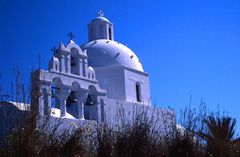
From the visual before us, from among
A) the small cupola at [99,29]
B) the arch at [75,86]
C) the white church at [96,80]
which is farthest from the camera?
the small cupola at [99,29]

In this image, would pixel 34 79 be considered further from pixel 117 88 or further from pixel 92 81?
pixel 117 88

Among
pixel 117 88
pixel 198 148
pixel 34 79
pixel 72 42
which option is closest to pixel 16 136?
pixel 34 79

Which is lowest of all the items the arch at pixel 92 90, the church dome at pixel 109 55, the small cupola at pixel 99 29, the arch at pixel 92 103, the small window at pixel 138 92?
the arch at pixel 92 103

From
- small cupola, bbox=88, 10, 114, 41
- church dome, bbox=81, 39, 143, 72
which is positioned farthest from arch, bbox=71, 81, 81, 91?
small cupola, bbox=88, 10, 114, 41

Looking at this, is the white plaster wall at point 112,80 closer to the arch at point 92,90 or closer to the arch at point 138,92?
the arch at point 138,92

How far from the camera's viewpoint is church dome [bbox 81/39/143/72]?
1012 inches

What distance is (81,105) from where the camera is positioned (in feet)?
62.9

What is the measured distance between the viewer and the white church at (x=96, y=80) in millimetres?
18266

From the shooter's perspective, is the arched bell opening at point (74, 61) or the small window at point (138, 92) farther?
the small window at point (138, 92)

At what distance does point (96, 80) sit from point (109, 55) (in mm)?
5253

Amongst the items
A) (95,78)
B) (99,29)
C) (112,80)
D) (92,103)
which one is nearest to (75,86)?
(92,103)

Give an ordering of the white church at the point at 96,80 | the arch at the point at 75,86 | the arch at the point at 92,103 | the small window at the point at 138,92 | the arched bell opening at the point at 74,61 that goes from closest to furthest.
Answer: the white church at the point at 96,80, the arch at the point at 75,86, the arch at the point at 92,103, the arched bell opening at the point at 74,61, the small window at the point at 138,92

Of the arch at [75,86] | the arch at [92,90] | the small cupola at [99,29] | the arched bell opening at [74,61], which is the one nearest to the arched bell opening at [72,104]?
the arch at [75,86]

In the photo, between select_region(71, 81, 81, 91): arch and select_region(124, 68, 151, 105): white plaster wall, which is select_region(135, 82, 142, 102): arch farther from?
select_region(71, 81, 81, 91): arch
